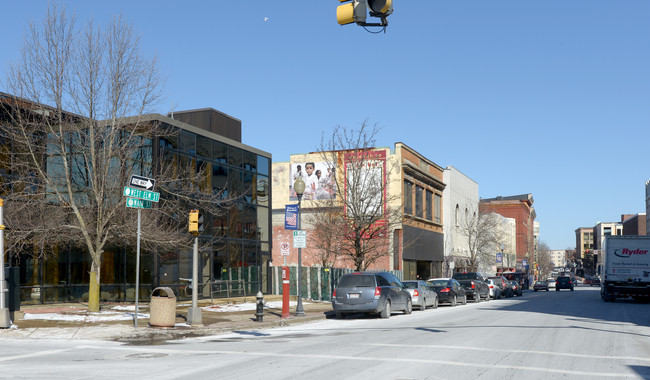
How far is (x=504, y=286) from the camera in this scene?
47250 millimetres

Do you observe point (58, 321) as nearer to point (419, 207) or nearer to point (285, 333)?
point (285, 333)

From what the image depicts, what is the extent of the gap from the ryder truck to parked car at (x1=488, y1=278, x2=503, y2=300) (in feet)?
30.6

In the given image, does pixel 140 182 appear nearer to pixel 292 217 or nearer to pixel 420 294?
pixel 292 217

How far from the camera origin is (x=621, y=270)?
34.5 m

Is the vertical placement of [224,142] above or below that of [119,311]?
above

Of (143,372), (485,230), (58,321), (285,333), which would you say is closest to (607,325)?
(285,333)

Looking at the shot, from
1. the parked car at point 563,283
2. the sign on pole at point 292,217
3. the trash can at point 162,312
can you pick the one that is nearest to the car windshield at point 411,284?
the sign on pole at point 292,217

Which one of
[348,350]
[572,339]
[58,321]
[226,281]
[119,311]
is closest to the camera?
[348,350]

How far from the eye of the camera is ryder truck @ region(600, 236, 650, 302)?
111 ft

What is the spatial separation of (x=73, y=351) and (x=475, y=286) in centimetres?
2970

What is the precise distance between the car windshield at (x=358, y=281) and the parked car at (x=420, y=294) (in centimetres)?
607

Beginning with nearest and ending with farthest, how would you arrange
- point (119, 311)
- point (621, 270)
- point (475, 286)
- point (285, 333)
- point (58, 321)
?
point (285, 333) → point (58, 321) → point (119, 311) → point (621, 270) → point (475, 286)

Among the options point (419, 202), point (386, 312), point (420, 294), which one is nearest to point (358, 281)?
point (386, 312)

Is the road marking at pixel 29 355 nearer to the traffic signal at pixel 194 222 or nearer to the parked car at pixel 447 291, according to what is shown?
the traffic signal at pixel 194 222
